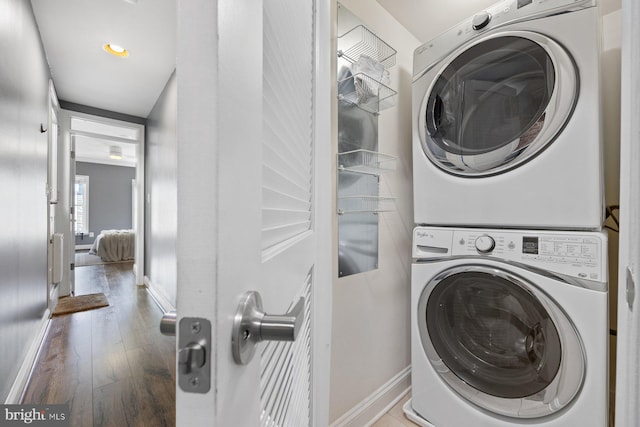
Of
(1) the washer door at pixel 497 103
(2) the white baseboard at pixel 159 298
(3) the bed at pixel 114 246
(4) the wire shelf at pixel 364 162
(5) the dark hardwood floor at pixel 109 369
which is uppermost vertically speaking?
(1) the washer door at pixel 497 103

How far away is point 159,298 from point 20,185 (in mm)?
1796

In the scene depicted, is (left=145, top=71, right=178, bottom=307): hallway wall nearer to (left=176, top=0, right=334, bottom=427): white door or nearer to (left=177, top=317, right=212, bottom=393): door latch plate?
(left=176, top=0, right=334, bottom=427): white door

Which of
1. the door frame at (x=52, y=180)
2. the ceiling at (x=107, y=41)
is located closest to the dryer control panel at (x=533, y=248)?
the ceiling at (x=107, y=41)

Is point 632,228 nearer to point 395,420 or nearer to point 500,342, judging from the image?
point 500,342

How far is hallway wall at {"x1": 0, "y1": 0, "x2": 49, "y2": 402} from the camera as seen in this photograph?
1301 millimetres

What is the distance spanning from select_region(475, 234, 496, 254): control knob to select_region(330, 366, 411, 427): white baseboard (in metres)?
0.85

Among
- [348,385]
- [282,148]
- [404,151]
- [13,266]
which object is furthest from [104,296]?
[282,148]

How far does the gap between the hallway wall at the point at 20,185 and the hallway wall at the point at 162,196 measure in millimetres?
842

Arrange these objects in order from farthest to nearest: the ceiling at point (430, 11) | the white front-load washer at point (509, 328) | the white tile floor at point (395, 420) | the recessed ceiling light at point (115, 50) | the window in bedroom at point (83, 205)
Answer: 1. the window in bedroom at point (83, 205)
2. the recessed ceiling light at point (115, 50)
3. the ceiling at point (430, 11)
4. the white tile floor at point (395, 420)
5. the white front-load washer at point (509, 328)

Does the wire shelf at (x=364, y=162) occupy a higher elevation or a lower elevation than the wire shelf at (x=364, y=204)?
higher

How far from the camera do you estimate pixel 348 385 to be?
1.24m

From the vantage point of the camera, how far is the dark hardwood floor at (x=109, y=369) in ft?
4.73

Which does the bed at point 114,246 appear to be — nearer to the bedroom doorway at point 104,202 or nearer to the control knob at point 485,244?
the bedroom doorway at point 104,202

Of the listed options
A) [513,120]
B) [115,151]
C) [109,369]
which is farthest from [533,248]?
[115,151]
